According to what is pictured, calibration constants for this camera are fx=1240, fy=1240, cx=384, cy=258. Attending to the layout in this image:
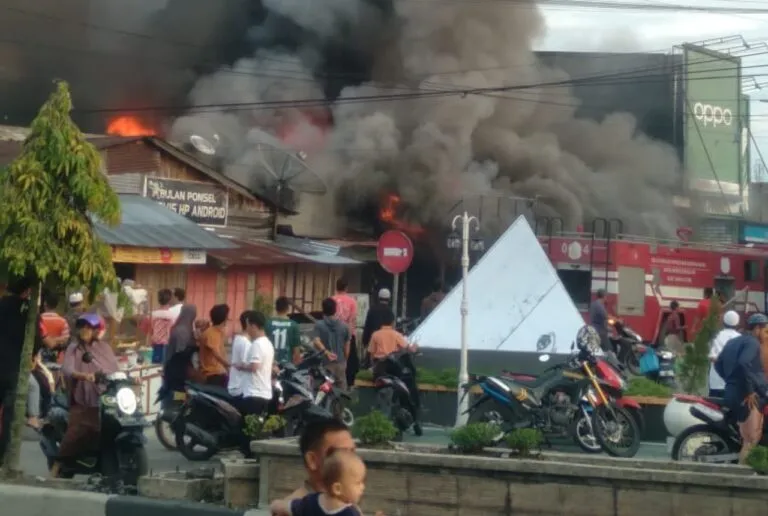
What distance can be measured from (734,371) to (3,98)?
1187 inches

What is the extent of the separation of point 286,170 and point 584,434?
2129 centimetres

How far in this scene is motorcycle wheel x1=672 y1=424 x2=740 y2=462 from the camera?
951cm

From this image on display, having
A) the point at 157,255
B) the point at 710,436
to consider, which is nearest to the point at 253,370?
the point at 710,436

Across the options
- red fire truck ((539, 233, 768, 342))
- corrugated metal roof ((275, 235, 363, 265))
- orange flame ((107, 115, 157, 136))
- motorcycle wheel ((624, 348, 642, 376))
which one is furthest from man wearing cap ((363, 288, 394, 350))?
orange flame ((107, 115, 157, 136))

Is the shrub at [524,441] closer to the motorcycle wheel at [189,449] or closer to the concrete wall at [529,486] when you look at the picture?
the concrete wall at [529,486]

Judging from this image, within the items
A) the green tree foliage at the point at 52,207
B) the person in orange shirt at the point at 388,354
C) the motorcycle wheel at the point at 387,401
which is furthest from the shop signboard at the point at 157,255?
the green tree foliage at the point at 52,207

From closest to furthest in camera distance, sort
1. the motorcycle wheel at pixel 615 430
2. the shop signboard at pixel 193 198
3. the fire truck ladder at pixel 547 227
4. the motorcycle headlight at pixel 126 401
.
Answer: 1. the motorcycle headlight at pixel 126 401
2. the motorcycle wheel at pixel 615 430
3. the shop signboard at pixel 193 198
4. the fire truck ladder at pixel 547 227

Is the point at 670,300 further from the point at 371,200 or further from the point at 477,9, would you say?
the point at 477,9

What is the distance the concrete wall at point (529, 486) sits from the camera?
6.70m

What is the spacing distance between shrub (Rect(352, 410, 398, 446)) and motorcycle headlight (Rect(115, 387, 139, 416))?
5.34 feet

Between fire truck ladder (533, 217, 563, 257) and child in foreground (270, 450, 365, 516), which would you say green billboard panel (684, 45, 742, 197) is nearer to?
fire truck ladder (533, 217, 563, 257)

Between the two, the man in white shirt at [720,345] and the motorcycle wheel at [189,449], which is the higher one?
the man in white shirt at [720,345]

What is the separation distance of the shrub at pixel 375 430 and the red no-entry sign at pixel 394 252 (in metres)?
9.60

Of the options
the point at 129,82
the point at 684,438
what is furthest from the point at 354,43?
the point at 684,438
